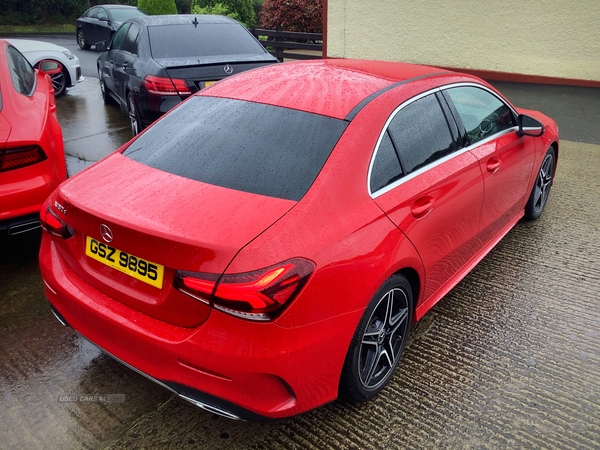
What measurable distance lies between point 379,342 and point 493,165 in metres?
1.63

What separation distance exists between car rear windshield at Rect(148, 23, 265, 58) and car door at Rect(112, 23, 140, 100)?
1.16ft

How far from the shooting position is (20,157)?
3.63 m

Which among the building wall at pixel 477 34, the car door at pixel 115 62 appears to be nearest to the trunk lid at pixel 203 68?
the car door at pixel 115 62

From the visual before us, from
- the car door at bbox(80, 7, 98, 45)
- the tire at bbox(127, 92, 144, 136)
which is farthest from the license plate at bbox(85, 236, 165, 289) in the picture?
the car door at bbox(80, 7, 98, 45)

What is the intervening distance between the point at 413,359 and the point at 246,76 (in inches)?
78.4

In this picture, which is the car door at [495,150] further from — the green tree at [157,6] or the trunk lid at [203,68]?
the green tree at [157,6]

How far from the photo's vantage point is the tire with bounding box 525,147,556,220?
4699 millimetres

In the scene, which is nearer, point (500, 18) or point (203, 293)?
point (203, 293)

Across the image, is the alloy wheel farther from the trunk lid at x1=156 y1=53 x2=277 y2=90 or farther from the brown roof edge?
the brown roof edge

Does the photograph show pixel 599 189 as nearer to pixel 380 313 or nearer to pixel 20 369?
pixel 380 313

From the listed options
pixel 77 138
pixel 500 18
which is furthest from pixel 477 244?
pixel 500 18

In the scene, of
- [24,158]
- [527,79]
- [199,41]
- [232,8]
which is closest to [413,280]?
[24,158]

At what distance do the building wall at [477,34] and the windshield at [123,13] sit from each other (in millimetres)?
9466

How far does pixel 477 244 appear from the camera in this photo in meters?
3.56
